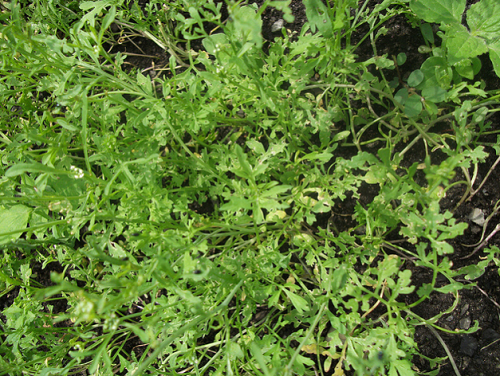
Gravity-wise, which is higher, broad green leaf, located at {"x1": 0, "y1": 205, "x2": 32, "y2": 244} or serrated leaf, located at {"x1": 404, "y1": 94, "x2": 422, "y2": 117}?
serrated leaf, located at {"x1": 404, "y1": 94, "x2": 422, "y2": 117}

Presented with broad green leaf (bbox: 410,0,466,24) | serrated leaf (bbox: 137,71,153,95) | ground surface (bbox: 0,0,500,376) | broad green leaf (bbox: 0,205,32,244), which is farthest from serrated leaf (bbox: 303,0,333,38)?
broad green leaf (bbox: 0,205,32,244)

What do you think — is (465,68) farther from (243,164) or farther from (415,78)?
(243,164)

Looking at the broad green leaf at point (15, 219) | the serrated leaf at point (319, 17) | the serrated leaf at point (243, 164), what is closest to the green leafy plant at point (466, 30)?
the serrated leaf at point (319, 17)

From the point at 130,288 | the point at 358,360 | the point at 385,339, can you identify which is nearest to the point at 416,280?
the point at 385,339

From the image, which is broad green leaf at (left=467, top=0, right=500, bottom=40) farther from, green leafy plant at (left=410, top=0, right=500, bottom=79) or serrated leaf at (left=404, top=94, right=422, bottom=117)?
serrated leaf at (left=404, top=94, right=422, bottom=117)

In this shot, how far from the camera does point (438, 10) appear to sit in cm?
166

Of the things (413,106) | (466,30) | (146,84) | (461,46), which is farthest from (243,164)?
(466,30)

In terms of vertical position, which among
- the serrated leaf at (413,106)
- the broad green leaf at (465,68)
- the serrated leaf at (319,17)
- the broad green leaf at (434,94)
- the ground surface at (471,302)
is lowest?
the ground surface at (471,302)

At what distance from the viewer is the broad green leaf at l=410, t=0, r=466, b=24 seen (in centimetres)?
166

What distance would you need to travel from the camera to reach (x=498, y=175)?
1.75m

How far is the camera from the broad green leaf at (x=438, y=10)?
65.3 inches

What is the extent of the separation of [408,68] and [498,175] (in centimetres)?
66

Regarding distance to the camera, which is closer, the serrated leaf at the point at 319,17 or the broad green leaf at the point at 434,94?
the serrated leaf at the point at 319,17

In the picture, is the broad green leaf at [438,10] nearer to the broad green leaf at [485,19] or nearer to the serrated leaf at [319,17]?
the broad green leaf at [485,19]
